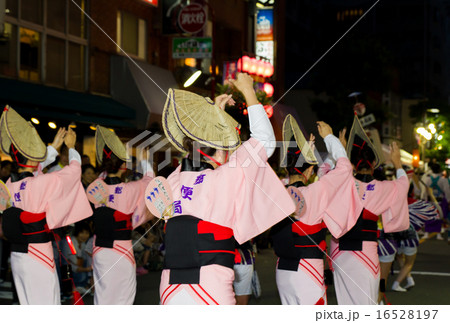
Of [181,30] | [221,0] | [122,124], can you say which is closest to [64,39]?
[122,124]

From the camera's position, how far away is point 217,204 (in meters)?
3.82

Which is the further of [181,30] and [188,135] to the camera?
[181,30]

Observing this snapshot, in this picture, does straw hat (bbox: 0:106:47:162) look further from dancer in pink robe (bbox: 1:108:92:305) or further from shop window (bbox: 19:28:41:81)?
shop window (bbox: 19:28:41:81)

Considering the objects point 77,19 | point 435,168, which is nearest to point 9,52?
point 77,19

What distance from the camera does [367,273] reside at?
21.9 ft

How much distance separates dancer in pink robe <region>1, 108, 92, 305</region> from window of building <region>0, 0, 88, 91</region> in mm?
8311

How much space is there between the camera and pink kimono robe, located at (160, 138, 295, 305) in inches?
150

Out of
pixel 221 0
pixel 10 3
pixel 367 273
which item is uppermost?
pixel 221 0

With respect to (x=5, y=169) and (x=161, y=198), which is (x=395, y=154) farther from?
(x=5, y=169)

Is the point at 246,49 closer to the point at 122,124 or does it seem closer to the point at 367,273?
the point at 122,124

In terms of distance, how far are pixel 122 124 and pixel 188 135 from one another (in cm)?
1276

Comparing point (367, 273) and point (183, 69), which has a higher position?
point (183, 69)

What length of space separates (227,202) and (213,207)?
0.09 meters

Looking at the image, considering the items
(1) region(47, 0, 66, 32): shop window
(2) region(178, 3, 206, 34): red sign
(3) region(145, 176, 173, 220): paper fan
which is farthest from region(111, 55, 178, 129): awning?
(3) region(145, 176, 173, 220): paper fan
